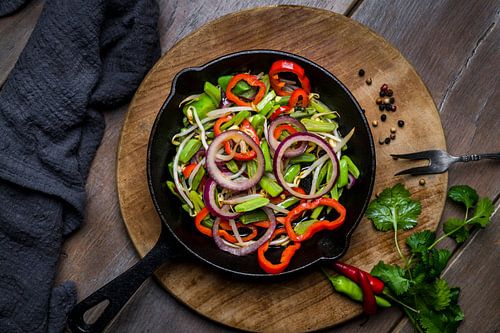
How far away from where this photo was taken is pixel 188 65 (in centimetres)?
270

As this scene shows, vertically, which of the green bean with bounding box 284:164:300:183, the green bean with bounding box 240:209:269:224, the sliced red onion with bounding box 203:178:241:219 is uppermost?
the green bean with bounding box 284:164:300:183

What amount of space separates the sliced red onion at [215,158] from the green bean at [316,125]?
25 cm

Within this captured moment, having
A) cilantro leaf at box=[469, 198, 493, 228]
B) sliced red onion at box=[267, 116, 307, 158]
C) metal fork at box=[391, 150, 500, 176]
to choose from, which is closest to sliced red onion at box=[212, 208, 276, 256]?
sliced red onion at box=[267, 116, 307, 158]

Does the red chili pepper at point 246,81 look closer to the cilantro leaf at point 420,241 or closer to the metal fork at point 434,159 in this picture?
the metal fork at point 434,159

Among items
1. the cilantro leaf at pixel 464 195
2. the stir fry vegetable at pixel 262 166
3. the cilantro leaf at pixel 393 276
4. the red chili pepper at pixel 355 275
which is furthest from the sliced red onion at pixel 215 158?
the cilantro leaf at pixel 464 195

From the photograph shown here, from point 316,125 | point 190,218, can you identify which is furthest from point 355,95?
point 190,218

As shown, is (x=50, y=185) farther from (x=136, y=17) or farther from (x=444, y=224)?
(x=444, y=224)

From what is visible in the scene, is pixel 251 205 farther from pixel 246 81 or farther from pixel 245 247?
pixel 246 81

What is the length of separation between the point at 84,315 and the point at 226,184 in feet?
2.84

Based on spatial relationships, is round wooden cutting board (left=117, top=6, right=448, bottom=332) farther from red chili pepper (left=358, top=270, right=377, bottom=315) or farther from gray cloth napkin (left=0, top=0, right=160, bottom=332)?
gray cloth napkin (left=0, top=0, right=160, bottom=332)

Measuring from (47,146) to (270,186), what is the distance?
98cm

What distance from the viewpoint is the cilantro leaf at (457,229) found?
2668 mm

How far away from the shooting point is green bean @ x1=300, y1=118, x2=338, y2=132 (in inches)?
102

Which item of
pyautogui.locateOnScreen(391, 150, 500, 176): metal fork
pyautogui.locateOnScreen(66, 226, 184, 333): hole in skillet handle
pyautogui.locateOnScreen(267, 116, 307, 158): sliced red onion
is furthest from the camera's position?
pyautogui.locateOnScreen(391, 150, 500, 176): metal fork
